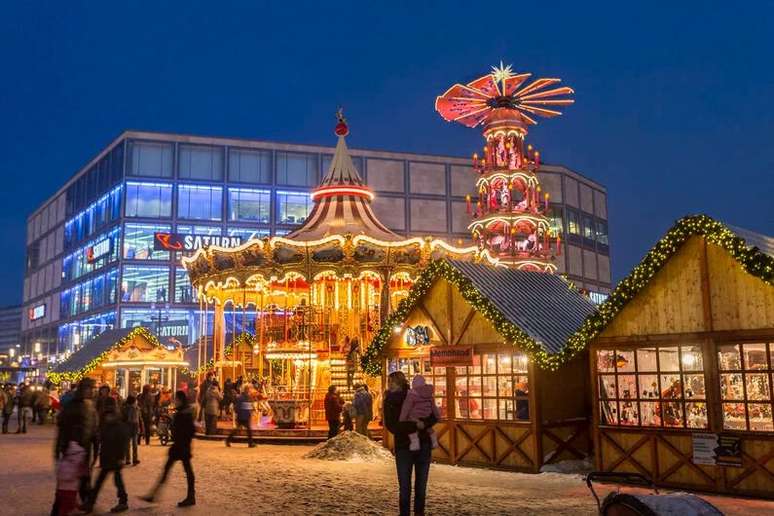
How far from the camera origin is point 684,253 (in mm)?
11656

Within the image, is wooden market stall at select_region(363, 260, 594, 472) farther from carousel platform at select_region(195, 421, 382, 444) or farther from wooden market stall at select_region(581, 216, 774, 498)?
carousel platform at select_region(195, 421, 382, 444)

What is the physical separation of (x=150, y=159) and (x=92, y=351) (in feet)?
106

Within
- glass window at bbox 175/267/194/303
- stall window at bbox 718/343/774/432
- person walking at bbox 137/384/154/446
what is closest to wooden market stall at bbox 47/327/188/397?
person walking at bbox 137/384/154/446

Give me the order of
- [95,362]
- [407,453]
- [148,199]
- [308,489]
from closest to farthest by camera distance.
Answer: [407,453] → [308,489] → [95,362] → [148,199]

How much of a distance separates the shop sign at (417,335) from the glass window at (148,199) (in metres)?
47.6

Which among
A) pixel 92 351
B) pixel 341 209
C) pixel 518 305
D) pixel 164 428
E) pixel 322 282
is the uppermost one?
→ pixel 341 209

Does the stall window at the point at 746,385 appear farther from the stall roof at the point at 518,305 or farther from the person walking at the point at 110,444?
the person walking at the point at 110,444

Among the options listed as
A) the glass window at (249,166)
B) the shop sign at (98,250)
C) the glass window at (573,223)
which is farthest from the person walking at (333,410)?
the glass window at (573,223)

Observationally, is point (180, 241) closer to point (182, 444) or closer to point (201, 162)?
point (201, 162)

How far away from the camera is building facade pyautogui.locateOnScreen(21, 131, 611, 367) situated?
59906 mm

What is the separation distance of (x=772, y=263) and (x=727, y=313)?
1.04 metres

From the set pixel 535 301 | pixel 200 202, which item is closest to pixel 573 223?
pixel 200 202

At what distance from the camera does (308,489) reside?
11.4m

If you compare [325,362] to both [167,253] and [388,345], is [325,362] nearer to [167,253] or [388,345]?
[388,345]
